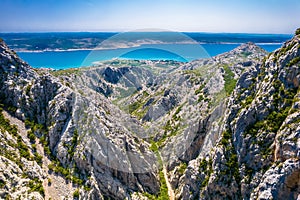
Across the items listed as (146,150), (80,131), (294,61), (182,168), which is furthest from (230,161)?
(80,131)

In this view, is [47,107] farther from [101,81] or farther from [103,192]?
[101,81]

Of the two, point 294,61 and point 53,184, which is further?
point 53,184

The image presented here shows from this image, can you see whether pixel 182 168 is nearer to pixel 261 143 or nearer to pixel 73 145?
pixel 261 143

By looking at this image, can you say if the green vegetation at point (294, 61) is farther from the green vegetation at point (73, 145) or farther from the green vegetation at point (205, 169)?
the green vegetation at point (73, 145)

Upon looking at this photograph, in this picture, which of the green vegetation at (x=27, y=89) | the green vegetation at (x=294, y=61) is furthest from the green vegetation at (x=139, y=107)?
the green vegetation at (x=294, y=61)

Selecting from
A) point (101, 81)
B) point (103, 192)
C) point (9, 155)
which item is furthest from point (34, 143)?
point (101, 81)

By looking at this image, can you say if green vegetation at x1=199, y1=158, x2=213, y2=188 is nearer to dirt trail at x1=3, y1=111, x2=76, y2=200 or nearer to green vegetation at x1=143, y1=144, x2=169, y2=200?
green vegetation at x1=143, y1=144, x2=169, y2=200

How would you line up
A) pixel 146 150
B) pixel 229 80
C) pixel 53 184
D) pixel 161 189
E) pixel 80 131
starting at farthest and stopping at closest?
pixel 229 80, pixel 146 150, pixel 161 189, pixel 80 131, pixel 53 184

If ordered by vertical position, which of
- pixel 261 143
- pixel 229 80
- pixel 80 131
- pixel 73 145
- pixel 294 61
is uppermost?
pixel 294 61
